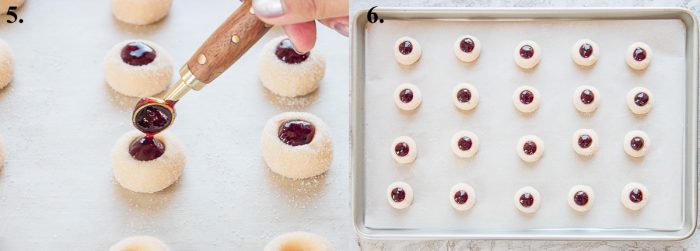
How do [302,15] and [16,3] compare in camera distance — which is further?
[16,3]

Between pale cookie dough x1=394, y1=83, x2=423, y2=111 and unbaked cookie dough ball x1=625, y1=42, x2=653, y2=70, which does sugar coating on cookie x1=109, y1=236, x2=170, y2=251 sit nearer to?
pale cookie dough x1=394, y1=83, x2=423, y2=111

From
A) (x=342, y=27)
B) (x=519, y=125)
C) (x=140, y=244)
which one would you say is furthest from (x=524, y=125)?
(x=140, y=244)

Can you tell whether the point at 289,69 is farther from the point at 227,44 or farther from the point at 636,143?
the point at 636,143

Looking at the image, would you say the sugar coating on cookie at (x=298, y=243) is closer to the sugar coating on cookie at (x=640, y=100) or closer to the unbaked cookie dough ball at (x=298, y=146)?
the unbaked cookie dough ball at (x=298, y=146)

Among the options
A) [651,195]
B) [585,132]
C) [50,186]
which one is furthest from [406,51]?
[50,186]

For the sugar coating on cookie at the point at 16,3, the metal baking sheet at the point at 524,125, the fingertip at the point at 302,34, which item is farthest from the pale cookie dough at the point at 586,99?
the sugar coating on cookie at the point at 16,3

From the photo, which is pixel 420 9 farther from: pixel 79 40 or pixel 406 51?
pixel 79 40
